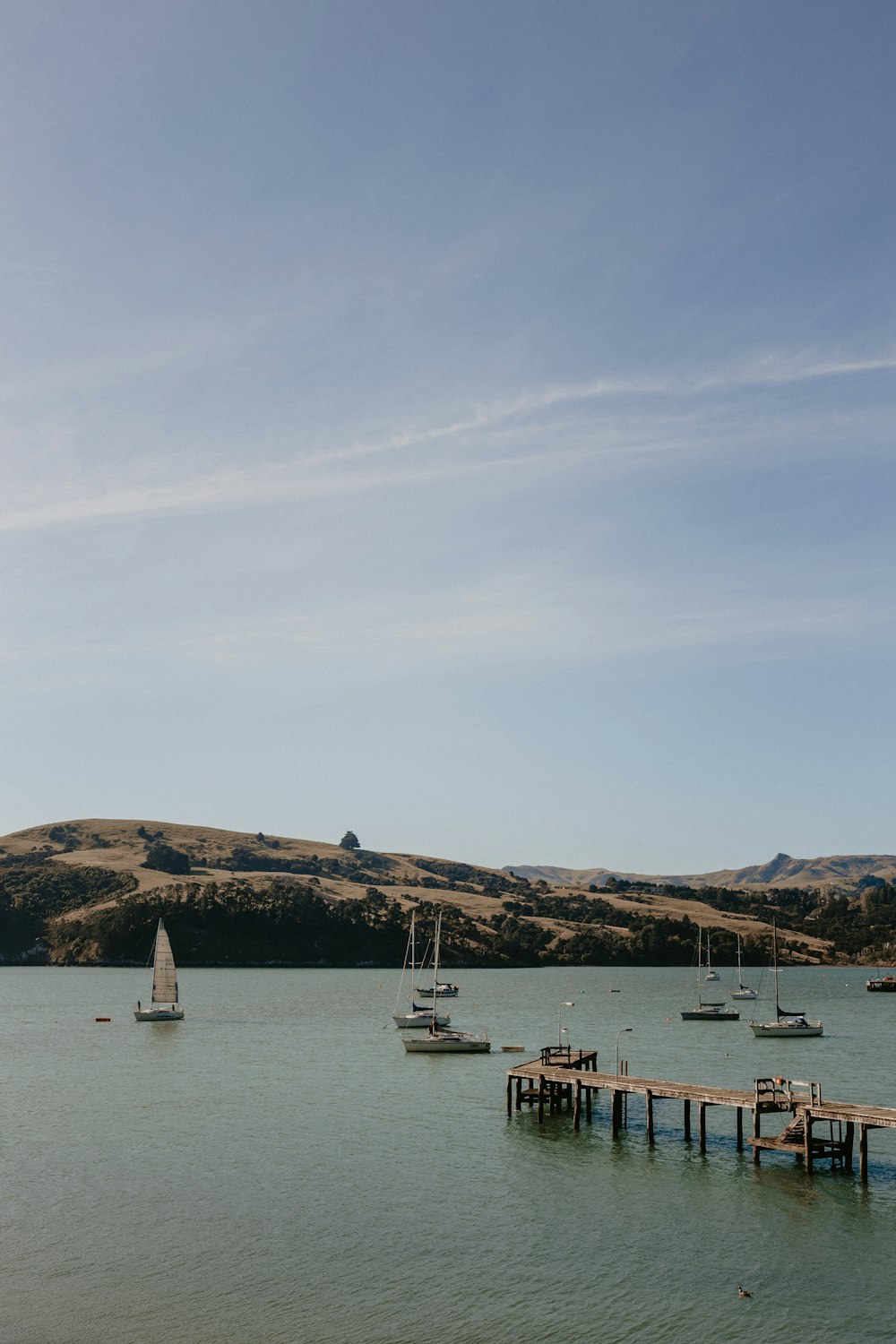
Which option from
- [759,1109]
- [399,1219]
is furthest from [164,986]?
[399,1219]

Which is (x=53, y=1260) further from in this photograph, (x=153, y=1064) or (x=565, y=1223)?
(x=153, y=1064)

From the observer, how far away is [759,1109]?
188 feet

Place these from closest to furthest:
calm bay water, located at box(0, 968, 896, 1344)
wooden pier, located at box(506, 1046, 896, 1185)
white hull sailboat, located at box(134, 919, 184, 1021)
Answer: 1. calm bay water, located at box(0, 968, 896, 1344)
2. wooden pier, located at box(506, 1046, 896, 1185)
3. white hull sailboat, located at box(134, 919, 184, 1021)

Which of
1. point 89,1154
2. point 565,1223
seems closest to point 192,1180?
point 89,1154

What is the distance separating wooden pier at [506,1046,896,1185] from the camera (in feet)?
176

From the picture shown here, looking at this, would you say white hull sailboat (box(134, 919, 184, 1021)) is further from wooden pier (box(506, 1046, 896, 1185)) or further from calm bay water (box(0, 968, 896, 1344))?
wooden pier (box(506, 1046, 896, 1185))

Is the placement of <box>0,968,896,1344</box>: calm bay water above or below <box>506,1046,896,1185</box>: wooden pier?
below

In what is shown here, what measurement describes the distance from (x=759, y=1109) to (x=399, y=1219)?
20890 millimetres

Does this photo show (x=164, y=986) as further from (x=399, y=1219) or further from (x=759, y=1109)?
(x=399, y=1219)

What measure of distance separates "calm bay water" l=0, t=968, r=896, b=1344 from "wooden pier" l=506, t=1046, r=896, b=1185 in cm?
123

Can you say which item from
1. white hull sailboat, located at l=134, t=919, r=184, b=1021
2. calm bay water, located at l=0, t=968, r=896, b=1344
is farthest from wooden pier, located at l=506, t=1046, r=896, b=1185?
white hull sailboat, located at l=134, t=919, r=184, b=1021

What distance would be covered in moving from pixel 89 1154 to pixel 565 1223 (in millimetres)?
26131

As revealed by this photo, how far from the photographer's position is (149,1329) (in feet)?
113

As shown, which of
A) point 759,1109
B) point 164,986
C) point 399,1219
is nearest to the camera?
point 399,1219
